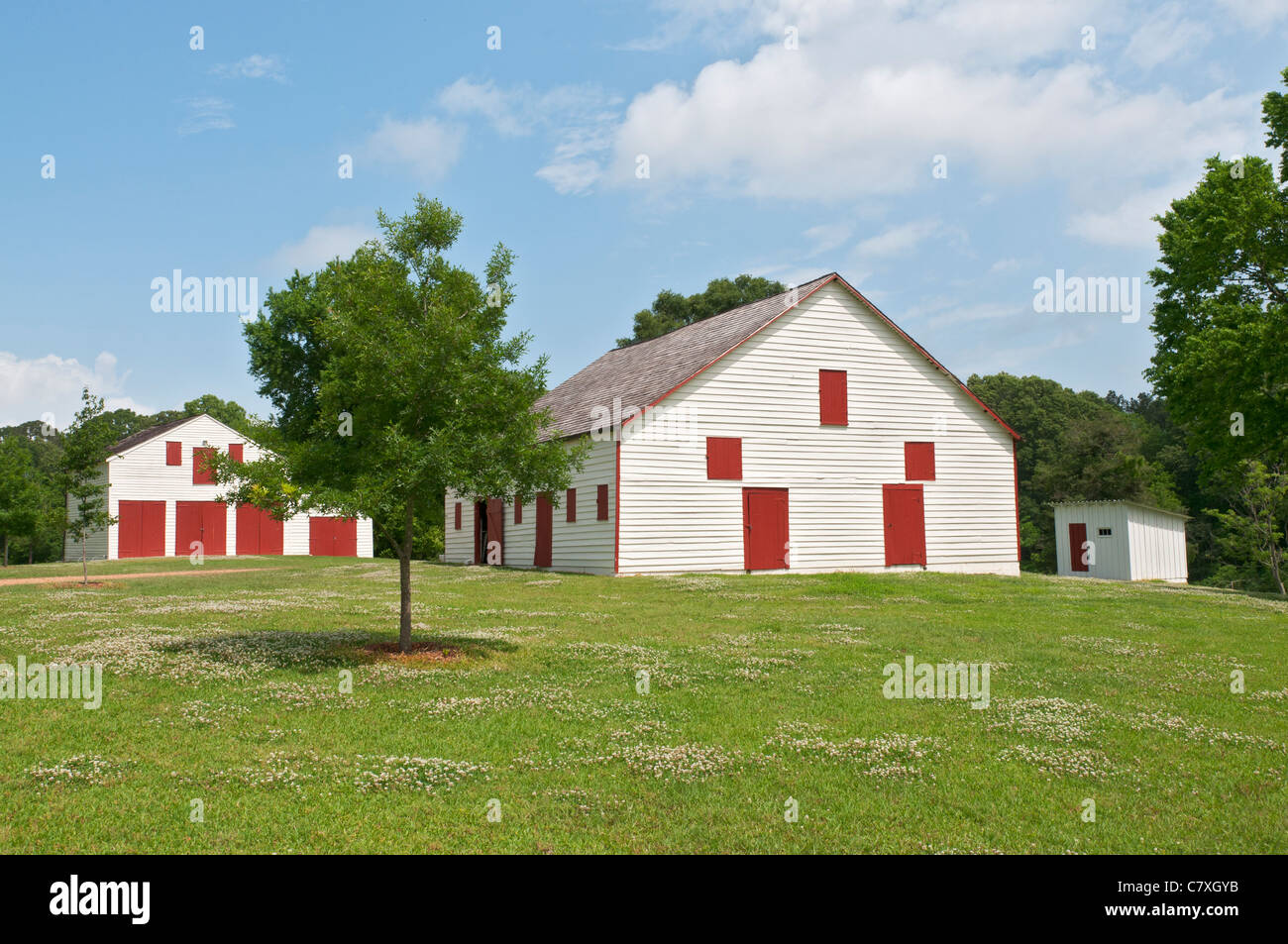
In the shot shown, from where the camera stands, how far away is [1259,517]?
50250 millimetres

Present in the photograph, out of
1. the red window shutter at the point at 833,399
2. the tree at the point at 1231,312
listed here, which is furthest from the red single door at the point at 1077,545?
the red window shutter at the point at 833,399

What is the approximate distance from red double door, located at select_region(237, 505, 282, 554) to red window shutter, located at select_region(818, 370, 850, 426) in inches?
1413

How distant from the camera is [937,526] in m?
32.7

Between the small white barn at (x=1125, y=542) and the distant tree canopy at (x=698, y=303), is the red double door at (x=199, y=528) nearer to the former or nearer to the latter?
the distant tree canopy at (x=698, y=303)

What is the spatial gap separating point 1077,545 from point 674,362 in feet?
81.1

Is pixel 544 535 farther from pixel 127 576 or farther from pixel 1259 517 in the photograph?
pixel 1259 517

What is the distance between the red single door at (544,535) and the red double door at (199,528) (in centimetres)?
2728

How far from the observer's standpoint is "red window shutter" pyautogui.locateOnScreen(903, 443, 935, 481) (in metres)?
32.3

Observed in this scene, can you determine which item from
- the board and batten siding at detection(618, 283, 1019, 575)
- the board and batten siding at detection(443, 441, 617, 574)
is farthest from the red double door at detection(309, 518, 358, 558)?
the board and batten siding at detection(618, 283, 1019, 575)

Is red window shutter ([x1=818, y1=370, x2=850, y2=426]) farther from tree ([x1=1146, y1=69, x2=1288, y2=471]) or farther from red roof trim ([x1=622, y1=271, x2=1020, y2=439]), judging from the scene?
tree ([x1=1146, y1=69, x2=1288, y2=471])

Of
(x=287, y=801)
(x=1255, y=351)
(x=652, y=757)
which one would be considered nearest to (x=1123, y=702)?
(x=652, y=757)

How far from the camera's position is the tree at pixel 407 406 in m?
11.9
